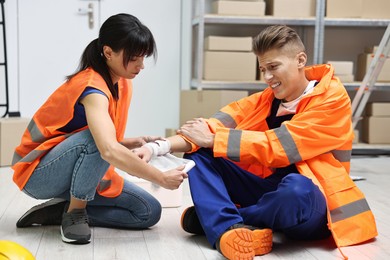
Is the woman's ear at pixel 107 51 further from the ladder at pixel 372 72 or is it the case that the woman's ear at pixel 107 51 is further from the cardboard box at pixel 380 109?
the cardboard box at pixel 380 109

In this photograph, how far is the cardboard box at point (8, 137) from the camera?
3910 mm

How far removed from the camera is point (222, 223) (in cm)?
196

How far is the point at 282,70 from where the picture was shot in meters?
2.10

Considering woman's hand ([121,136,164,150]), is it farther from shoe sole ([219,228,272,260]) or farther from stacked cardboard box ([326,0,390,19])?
stacked cardboard box ([326,0,390,19])

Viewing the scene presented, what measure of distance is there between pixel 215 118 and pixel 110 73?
1.34ft

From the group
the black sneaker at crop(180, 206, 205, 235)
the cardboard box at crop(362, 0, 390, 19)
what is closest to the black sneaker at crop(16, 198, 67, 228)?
the black sneaker at crop(180, 206, 205, 235)

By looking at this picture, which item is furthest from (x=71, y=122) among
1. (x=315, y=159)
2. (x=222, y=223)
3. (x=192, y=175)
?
(x=315, y=159)

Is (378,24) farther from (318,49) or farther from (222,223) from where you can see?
(222,223)

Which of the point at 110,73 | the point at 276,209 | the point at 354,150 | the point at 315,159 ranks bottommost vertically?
the point at 354,150

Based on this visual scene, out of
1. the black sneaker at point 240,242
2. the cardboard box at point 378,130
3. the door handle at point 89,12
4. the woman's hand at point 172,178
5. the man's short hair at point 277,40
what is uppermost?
the door handle at point 89,12

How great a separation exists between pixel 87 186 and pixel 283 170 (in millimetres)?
666

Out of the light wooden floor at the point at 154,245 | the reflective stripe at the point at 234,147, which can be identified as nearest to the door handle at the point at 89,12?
the light wooden floor at the point at 154,245

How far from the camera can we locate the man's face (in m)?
2.10

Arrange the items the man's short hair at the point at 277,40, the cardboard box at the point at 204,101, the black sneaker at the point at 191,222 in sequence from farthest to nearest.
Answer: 1. the cardboard box at the point at 204,101
2. the black sneaker at the point at 191,222
3. the man's short hair at the point at 277,40
